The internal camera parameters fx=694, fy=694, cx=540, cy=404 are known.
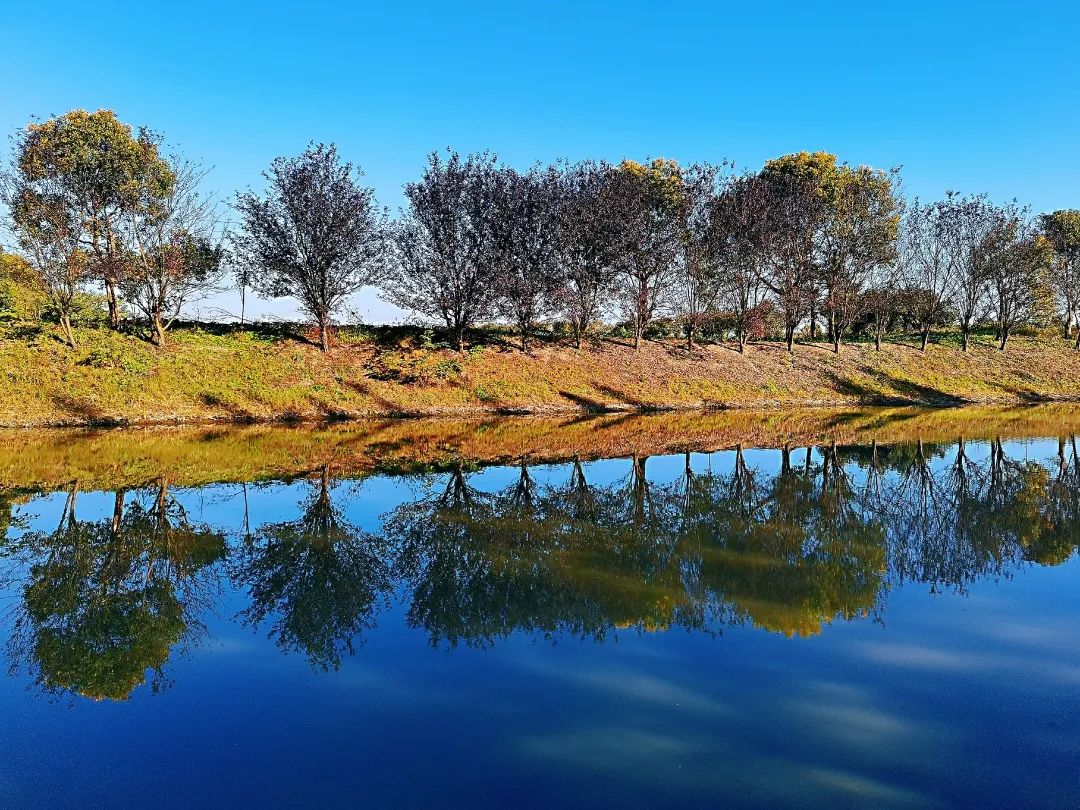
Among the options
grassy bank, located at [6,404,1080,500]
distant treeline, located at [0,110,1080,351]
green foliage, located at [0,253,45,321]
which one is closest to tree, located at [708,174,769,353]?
distant treeline, located at [0,110,1080,351]

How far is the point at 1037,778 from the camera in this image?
440 cm

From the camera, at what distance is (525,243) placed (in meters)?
37.1

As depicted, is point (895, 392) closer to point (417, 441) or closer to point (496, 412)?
point (496, 412)

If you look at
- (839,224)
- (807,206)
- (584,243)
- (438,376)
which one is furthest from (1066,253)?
(438,376)

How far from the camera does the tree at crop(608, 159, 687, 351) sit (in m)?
37.9

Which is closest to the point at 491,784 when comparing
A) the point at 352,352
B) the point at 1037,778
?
the point at 1037,778

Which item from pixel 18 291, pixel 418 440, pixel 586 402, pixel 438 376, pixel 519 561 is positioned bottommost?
pixel 418 440

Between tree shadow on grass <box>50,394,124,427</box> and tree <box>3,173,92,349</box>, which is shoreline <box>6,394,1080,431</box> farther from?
tree <box>3,173,92,349</box>

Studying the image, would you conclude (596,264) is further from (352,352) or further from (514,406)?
(352,352)

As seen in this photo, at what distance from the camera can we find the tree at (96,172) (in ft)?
96.2

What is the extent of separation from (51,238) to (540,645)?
3176cm

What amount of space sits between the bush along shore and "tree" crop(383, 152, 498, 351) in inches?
4.3

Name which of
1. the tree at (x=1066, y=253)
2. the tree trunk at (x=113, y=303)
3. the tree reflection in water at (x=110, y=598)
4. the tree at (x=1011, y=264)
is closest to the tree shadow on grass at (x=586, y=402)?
the tree trunk at (x=113, y=303)

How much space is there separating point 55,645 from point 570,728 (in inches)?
197
